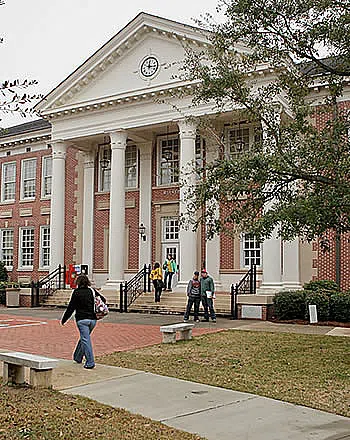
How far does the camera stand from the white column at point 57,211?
2891cm

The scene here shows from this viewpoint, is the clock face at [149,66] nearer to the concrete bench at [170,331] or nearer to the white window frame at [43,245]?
the white window frame at [43,245]

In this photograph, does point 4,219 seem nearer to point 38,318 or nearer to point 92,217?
point 92,217

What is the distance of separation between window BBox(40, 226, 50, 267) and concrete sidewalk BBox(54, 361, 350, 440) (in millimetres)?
23458

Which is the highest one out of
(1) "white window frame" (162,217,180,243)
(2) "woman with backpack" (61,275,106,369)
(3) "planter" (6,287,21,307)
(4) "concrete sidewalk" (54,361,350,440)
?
(1) "white window frame" (162,217,180,243)

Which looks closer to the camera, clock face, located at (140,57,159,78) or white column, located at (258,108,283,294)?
white column, located at (258,108,283,294)

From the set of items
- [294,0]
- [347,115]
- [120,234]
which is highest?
[294,0]

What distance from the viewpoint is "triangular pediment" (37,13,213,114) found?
1019 inches

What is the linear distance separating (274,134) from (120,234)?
1511 centimetres

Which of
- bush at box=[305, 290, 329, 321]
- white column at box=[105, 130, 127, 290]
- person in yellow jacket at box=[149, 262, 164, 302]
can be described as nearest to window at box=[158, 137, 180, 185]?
white column at box=[105, 130, 127, 290]

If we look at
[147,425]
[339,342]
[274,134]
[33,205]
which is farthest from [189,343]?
[33,205]

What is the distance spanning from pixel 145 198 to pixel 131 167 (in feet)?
6.03

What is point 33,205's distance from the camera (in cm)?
3444

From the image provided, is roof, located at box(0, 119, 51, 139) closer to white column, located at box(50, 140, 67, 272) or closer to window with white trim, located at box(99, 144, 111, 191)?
window with white trim, located at box(99, 144, 111, 191)

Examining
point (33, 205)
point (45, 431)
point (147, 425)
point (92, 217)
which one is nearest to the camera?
point (45, 431)
